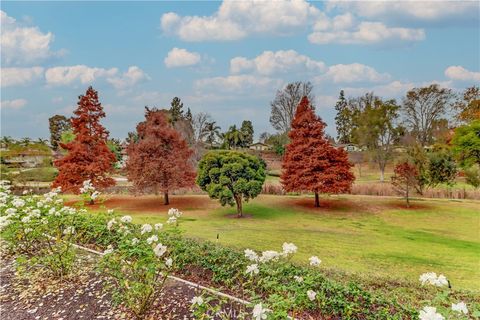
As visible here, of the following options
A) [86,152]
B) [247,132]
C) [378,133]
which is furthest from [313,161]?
[247,132]

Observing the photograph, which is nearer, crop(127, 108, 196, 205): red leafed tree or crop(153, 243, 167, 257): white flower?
crop(153, 243, 167, 257): white flower

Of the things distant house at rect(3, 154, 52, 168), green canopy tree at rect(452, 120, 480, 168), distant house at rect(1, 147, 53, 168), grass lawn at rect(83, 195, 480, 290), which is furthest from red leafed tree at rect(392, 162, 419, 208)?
distant house at rect(3, 154, 52, 168)

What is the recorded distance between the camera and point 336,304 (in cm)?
327

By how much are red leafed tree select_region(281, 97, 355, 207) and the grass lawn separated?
1.12m

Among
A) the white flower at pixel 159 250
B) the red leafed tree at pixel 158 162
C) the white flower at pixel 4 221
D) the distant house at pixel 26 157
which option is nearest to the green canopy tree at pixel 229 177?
the red leafed tree at pixel 158 162

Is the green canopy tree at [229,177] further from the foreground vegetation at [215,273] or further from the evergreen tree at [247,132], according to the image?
the evergreen tree at [247,132]

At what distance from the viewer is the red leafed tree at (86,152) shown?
14.2 meters

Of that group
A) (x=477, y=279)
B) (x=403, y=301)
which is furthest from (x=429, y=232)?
(x=403, y=301)

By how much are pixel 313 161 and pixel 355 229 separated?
369 centimetres

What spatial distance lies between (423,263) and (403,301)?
377 centimetres

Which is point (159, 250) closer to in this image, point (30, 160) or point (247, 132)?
point (30, 160)

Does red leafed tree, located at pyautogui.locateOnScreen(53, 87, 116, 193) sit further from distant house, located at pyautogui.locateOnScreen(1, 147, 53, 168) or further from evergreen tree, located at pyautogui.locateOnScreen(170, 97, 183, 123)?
evergreen tree, located at pyautogui.locateOnScreen(170, 97, 183, 123)

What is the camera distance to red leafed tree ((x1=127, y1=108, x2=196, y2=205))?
44.7ft

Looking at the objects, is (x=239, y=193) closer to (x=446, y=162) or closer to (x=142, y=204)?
(x=142, y=204)
